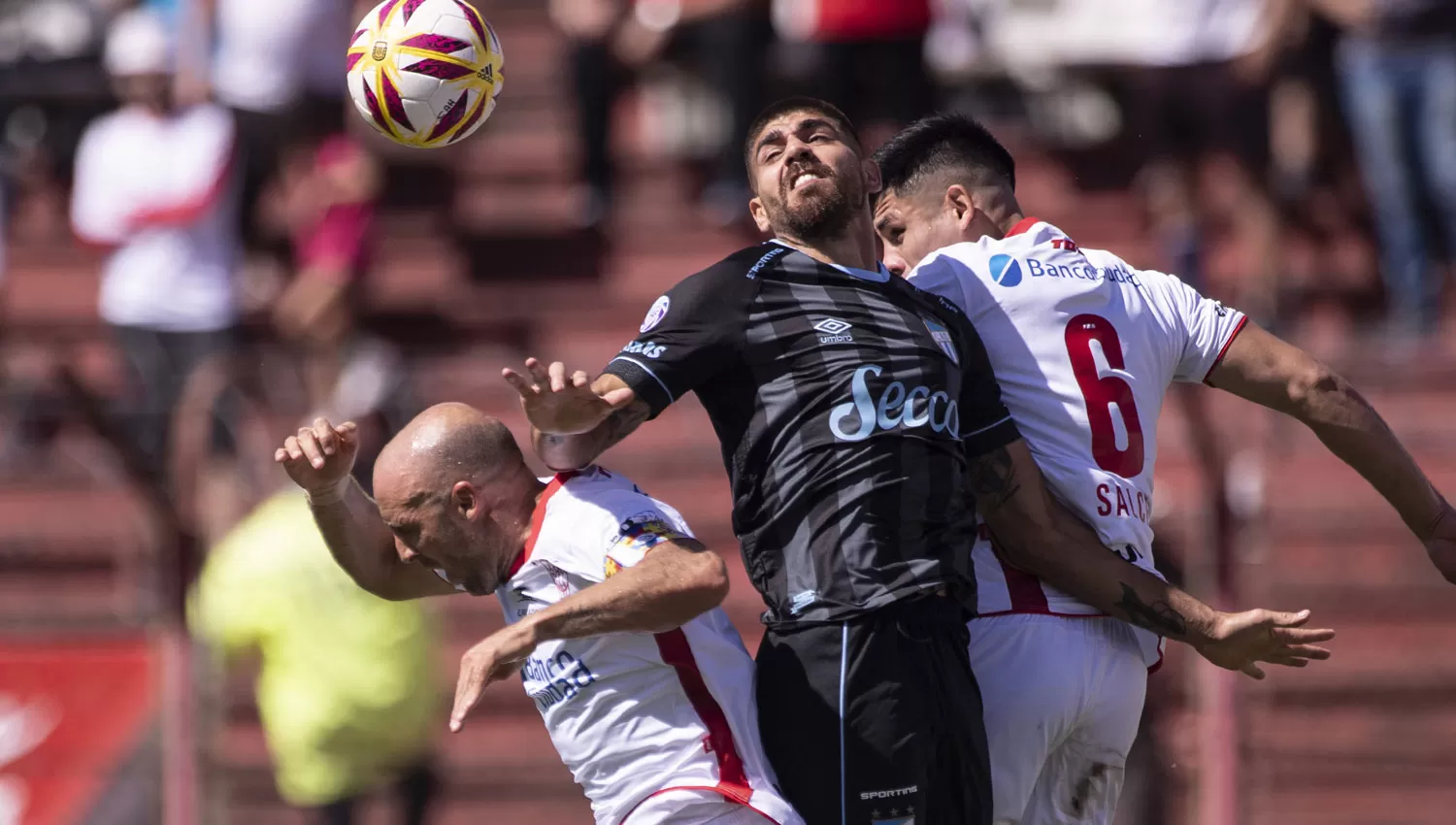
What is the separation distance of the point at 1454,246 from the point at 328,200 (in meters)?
6.02

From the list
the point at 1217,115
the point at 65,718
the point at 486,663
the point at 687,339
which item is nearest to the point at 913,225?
the point at 687,339

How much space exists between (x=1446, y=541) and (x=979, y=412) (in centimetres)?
144

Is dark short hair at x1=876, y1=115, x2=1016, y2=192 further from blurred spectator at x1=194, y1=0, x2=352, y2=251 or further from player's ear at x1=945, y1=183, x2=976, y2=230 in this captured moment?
blurred spectator at x1=194, y1=0, x2=352, y2=251

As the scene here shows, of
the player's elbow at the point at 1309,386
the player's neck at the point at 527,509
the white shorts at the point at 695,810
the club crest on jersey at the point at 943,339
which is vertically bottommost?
the white shorts at the point at 695,810

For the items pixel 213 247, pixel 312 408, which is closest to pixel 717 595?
pixel 312 408

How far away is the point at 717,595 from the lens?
4371 mm

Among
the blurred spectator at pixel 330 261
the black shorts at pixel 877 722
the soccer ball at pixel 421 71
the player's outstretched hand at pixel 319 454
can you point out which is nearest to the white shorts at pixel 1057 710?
the black shorts at pixel 877 722

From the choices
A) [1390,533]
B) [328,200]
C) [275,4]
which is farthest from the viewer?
[275,4]

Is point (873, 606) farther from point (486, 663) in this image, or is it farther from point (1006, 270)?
point (1006, 270)

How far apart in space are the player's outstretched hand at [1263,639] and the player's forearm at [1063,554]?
4 cm

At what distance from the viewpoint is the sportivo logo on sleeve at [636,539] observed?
447 centimetres

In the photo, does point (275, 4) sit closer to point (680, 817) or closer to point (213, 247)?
point (213, 247)

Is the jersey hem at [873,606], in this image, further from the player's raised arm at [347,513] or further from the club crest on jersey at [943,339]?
the player's raised arm at [347,513]

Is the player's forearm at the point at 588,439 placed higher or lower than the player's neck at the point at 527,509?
higher
